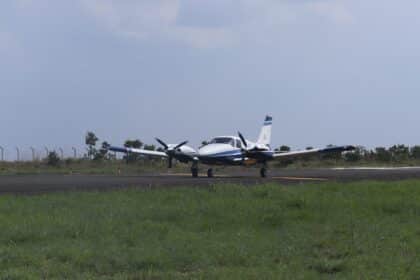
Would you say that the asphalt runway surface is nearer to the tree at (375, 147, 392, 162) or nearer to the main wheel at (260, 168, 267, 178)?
the main wheel at (260, 168, 267, 178)

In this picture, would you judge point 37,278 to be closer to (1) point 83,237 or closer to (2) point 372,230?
(1) point 83,237

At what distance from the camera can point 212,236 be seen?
36.9 ft

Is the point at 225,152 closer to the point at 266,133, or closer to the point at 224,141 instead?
the point at 224,141

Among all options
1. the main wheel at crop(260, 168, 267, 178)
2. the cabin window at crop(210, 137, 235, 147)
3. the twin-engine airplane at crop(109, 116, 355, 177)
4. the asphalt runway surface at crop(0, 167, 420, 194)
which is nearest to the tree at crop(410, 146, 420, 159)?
the twin-engine airplane at crop(109, 116, 355, 177)

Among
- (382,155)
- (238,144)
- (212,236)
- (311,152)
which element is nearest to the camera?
(212,236)

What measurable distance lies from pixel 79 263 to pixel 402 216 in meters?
7.36

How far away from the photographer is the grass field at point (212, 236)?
8.75m

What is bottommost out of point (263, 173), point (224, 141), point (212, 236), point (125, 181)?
point (212, 236)

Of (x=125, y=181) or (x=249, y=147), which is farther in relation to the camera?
(x=249, y=147)

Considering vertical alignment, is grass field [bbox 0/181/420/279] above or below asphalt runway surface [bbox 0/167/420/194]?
below

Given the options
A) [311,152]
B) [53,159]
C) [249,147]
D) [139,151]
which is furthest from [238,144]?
[53,159]

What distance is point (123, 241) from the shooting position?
10.6 metres

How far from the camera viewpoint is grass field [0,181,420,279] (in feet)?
28.7

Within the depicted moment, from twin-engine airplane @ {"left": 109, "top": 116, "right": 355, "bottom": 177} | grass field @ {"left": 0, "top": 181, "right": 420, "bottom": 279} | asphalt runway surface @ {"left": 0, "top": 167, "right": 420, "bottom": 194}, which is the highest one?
twin-engine airplane @ {"left": 109, "top": 116, "right": 355, "bottom": 177}
